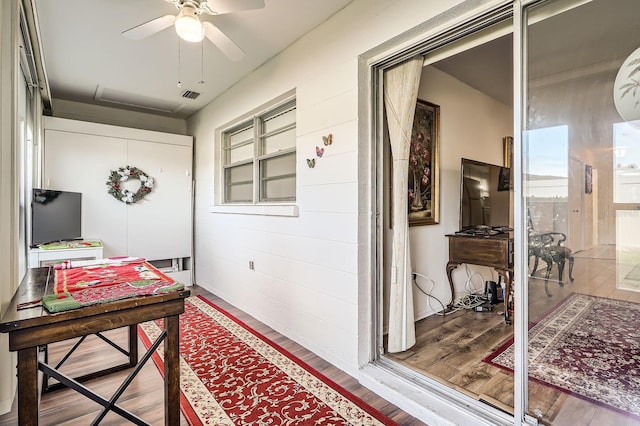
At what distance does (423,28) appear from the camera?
6.33 feet

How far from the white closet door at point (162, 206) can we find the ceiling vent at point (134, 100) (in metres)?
0.58

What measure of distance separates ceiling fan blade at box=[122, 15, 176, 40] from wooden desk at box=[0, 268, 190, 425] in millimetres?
1656

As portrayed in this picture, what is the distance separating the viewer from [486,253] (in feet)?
10.5

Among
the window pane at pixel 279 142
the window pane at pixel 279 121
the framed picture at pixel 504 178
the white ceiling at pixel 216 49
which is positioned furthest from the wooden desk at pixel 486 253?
the window pane at pixel 279 121

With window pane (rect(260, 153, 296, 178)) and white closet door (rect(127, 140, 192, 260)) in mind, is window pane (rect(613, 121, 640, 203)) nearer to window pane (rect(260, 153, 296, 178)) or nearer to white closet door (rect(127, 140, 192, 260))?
window pane (rect(260, 153, 296, 178))

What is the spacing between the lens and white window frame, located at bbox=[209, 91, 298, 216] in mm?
3127

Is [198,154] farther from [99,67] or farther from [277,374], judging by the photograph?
[277,374]

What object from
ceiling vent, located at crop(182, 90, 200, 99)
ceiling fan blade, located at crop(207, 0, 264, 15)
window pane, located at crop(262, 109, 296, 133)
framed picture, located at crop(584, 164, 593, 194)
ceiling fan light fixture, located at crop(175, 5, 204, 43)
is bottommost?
framed picture, located at crop(584, 164, 593, 194)

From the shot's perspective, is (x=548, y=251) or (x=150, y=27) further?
(x=150, y=27)

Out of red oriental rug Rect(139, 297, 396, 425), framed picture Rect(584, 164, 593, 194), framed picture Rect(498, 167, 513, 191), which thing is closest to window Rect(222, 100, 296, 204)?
red oriental rug Rect(139, 297, 396, 425)

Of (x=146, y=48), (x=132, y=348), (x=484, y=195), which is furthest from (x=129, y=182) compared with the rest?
(x=484, y=195)

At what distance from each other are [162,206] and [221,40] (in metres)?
3.12

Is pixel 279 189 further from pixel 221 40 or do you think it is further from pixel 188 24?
pixel 188 24

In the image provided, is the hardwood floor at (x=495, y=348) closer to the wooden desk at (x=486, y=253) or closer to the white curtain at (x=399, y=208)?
the white curtain at (x=399, y=208)
